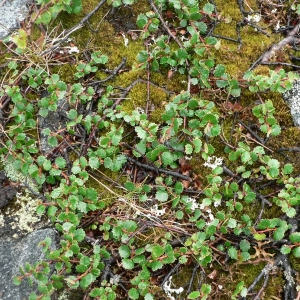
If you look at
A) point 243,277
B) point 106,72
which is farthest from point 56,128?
point 243,277

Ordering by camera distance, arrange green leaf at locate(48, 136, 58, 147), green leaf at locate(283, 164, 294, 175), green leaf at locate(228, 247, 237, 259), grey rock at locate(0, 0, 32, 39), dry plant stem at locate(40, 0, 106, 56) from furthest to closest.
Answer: grey rock at locate(0, 0, 32, 39) < dry plant stem at locate(40, 0, 106, 56) < green leaf at locate(48, 136, 58, 147) < green leaf at locate(283, 164, 294, 175) < green leaf at locate(228, 247, 237, 259)

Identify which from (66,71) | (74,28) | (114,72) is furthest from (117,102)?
(74,28)

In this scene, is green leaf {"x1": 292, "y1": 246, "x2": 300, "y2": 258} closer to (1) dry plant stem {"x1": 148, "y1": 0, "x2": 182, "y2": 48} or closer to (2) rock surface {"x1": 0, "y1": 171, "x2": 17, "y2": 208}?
(1) dry plant stem {"x1": 148, "y1": 0, "x2": 182, "y2": 48}

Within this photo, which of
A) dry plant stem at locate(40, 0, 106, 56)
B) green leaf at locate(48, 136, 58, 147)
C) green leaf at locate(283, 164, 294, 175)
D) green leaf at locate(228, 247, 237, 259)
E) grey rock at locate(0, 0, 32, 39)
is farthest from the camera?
grey rock at locate(0, 0, 32, 39)

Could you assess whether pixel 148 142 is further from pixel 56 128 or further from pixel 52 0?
pixel 52 0

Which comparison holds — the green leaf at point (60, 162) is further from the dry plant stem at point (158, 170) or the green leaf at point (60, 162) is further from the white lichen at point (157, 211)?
the white lichen at point (157, 211)

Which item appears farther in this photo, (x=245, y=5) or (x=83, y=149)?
(x=245, y=5)

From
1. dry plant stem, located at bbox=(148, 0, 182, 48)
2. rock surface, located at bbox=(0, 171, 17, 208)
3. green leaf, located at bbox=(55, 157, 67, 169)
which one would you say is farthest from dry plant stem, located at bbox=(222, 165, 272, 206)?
rock surface, located at bbox=(0, 171, 17, 208)
